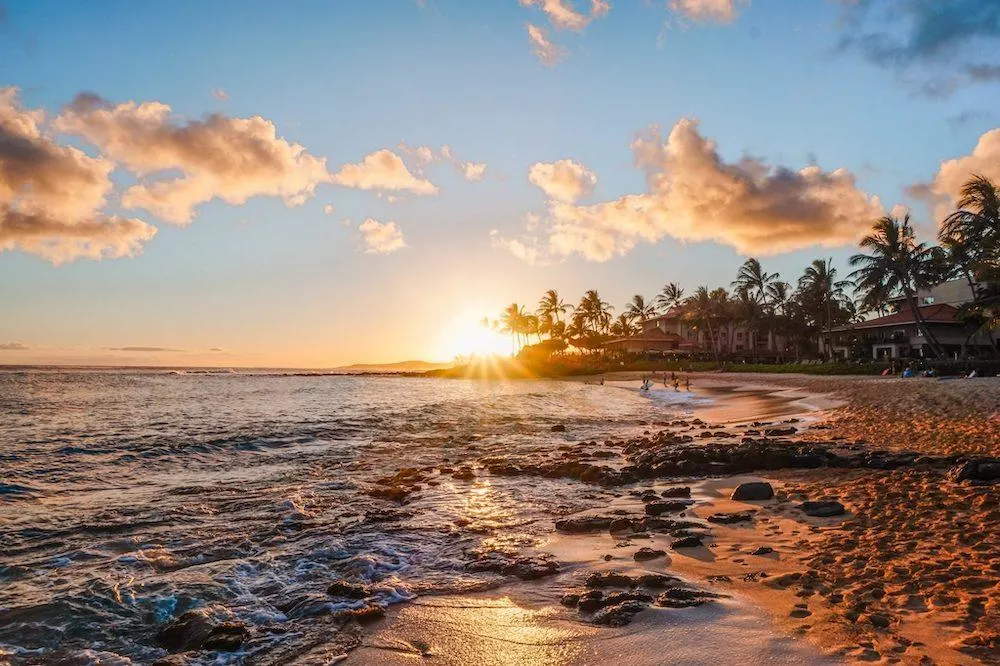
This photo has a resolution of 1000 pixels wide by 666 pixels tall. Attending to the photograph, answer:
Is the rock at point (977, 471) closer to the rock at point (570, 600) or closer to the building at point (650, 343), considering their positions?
the rock at point (570, 600)

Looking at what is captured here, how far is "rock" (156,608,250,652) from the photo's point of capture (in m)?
5.39

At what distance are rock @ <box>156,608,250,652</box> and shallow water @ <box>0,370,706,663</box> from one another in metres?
0.12

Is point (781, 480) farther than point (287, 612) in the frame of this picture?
Yes

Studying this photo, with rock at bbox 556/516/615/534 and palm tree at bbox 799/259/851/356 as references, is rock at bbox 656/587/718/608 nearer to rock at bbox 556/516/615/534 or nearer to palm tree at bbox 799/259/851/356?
rock at bbox 556/516/615/534

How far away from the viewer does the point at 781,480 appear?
38.0 feet

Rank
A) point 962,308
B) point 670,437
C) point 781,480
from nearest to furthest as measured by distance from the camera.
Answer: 1. point 781,480
2. point 670,437
3. point 962,308

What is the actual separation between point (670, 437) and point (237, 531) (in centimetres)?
1448

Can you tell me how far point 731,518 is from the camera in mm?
8875

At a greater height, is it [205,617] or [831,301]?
[831,301]

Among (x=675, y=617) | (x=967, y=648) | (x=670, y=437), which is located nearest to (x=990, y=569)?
(x=967, y=648)

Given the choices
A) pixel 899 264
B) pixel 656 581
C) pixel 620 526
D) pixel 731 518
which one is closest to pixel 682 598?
pixel 656 581

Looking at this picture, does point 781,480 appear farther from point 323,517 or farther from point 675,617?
point 323,517

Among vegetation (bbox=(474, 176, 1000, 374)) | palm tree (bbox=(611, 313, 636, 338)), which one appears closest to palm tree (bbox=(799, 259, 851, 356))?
vegetation (bbox=(474, 176, 1000, 374))

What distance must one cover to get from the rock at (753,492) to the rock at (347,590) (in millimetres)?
7127
